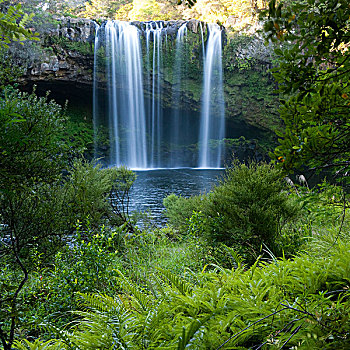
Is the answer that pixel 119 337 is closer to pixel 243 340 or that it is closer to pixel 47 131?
pixel 243 340

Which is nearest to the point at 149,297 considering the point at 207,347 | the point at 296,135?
Result: the point at 207,347

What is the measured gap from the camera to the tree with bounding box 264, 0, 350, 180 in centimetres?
113

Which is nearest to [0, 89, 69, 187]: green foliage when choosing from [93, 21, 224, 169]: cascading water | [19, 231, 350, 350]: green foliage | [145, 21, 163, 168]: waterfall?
[19, 231, 350, 350]: green foliage

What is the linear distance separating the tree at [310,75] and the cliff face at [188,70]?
2640cm

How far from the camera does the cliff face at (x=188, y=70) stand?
24094 mm

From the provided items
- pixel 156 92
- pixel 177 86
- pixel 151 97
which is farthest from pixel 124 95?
pixel 177 86

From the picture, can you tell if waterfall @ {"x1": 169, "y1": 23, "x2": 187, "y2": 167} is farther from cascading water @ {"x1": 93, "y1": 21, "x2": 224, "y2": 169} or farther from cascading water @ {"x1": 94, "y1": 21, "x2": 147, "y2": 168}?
cascading water @ {"x1": 94, "y1": 21, "x2": 147, "y2": 168}

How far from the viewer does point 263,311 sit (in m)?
1.43

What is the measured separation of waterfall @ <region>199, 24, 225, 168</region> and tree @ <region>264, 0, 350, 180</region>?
28.7 m

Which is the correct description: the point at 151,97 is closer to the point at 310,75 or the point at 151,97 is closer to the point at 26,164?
the point at 26,164

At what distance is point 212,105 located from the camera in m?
29.6

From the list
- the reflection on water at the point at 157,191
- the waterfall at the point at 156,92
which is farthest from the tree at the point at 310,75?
the waterfall at the point at 156,92

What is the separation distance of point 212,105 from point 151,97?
6.67 metres

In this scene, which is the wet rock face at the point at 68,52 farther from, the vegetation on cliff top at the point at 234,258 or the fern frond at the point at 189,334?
the fern frond at the point at 189,334
